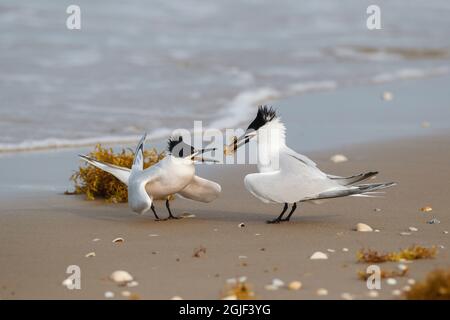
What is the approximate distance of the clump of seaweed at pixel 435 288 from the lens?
4074 mm

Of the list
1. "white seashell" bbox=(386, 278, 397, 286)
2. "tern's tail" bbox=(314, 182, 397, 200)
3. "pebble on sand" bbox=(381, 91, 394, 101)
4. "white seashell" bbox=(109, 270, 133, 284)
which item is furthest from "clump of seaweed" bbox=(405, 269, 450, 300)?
"pebble on sand" bbox=(381, 91, 394, 101)

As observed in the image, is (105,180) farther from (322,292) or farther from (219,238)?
(322,292)

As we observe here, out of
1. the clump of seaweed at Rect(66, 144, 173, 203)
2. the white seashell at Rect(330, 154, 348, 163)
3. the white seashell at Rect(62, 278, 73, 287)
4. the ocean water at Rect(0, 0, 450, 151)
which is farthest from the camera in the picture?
the ocean water at Rect(0, 0, 450, 151)

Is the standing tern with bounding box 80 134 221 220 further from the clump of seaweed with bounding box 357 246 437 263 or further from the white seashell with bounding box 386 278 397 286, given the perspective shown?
the white seashell with bounding box 386 278 397 286

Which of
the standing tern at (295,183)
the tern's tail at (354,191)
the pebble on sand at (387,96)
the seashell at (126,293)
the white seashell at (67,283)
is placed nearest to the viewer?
the seashell at (126,293)

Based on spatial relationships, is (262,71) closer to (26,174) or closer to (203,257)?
(26,174)

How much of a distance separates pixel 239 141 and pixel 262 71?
8436 millimetres

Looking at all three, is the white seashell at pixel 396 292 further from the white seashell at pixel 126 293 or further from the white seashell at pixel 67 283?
the white seashell at pixel 67 283

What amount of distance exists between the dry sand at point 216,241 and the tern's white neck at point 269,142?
18.0 inches

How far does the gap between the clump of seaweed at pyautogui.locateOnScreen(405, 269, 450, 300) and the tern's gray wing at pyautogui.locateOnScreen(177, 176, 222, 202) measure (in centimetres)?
252

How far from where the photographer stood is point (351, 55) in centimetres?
1692

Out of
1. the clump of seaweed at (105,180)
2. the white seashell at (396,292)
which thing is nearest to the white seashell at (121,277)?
the white seashell at (396,292)

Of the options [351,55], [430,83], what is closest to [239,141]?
[430,83]

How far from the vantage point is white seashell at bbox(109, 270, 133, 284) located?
4.75 m
